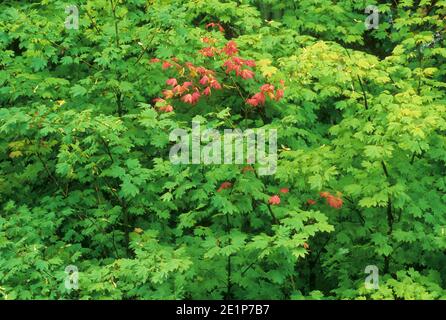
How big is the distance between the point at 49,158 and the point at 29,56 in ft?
4.52

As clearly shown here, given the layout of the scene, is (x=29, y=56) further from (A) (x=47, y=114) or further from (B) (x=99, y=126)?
(B) (x=99, y=126)

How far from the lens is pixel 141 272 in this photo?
18.3 feet

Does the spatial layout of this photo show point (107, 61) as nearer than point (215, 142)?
No

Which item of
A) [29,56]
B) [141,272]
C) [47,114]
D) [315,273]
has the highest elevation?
[29,56]

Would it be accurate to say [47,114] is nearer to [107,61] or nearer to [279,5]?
[107,61]

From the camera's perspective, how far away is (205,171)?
6195mm

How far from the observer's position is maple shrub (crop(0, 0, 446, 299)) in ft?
20.0

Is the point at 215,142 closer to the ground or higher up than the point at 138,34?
closer to the ground

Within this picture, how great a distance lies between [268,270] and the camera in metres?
6.77

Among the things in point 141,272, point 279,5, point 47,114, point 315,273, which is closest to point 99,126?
point 47,114

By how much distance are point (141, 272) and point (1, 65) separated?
4.15 metres

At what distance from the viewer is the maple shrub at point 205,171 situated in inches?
240
